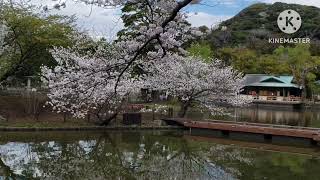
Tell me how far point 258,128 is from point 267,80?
96.6ft

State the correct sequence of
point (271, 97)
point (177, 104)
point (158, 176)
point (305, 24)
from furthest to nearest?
point (305, 24) → point (271, 97) → point (177, 104) → point (158, 176)

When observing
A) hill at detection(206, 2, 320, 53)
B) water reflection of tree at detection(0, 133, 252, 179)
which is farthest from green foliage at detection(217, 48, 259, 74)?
water reflection of tree at detection(0, 133, 252, 179)

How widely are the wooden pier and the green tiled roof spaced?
86.2ft

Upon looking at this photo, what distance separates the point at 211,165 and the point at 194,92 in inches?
451

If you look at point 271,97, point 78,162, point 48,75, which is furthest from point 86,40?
point 271,97

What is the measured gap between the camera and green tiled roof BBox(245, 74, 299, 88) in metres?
47.4

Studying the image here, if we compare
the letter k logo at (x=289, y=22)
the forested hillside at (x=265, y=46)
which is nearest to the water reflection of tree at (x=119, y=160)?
the forested hillside at (x=265, y=46)

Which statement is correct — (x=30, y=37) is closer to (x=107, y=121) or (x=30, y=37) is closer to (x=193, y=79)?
(x=107, y=121)

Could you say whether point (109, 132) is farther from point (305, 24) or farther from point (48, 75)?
point (305, 24)

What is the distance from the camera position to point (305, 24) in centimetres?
8275

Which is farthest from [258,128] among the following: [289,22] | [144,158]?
[289,22]

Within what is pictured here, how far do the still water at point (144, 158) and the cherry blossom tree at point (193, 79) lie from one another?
477 cm

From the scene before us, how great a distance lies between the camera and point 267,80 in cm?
4859

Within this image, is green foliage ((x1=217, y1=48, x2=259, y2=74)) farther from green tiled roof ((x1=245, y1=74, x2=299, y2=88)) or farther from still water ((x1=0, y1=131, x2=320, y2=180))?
still water ((x1=0, y1=131, x2=320, y2=180))
